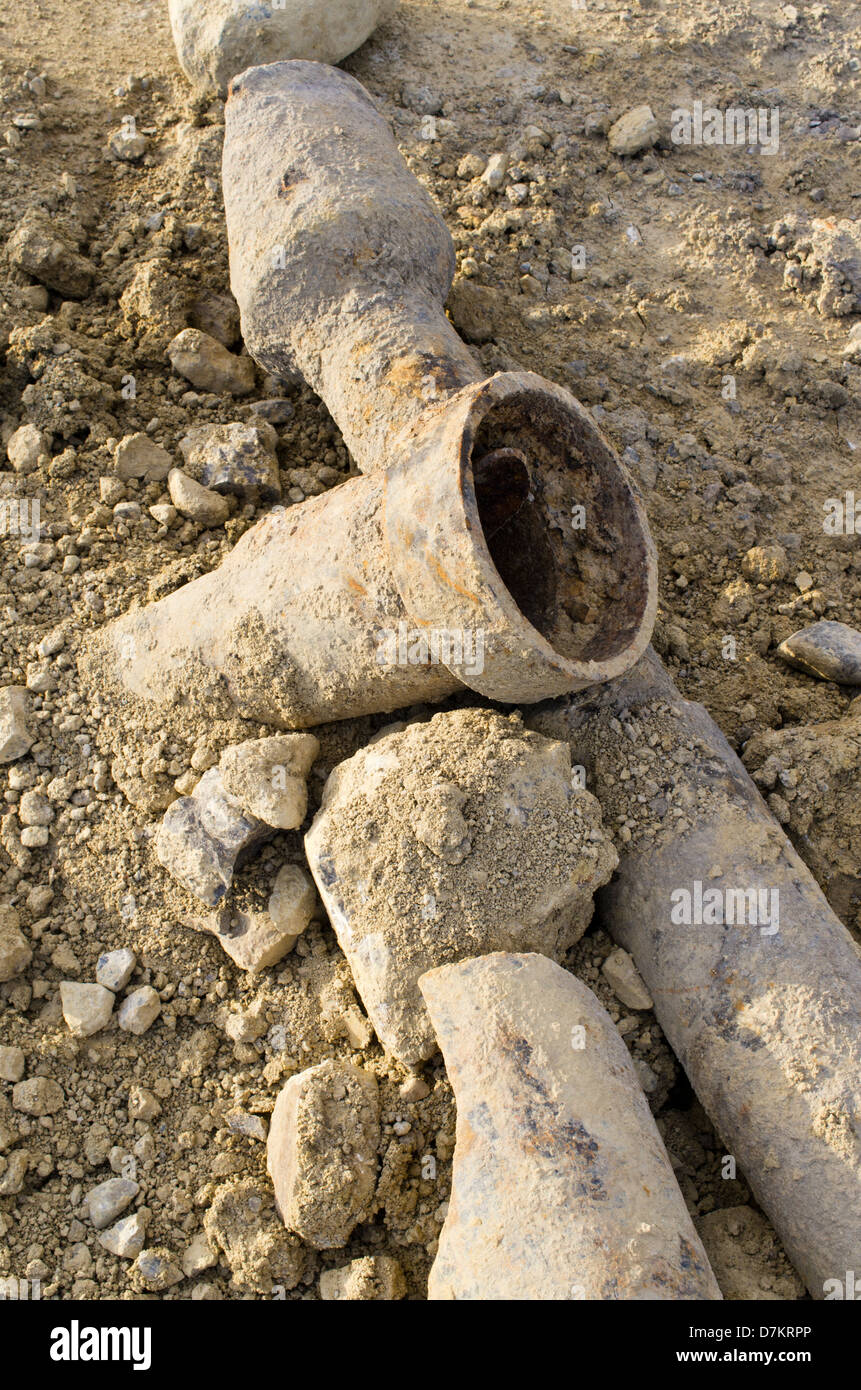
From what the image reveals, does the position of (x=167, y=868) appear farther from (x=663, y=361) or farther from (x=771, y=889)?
(x=663, y=361)

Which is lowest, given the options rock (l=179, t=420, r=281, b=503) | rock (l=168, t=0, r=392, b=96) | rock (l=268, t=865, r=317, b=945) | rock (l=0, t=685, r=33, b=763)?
rock (l=268, t=865, r=317, b=945)

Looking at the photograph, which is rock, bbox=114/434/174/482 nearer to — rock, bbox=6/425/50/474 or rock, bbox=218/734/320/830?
rock, bbox=6/425/50/474

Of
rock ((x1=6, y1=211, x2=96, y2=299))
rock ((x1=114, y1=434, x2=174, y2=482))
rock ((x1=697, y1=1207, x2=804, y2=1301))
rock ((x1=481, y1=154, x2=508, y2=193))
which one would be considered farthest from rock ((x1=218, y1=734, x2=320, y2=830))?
rock ((x1=481, y1=154, x2=508, y2=193))

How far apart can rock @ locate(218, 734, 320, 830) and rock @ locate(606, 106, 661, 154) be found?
144 inches

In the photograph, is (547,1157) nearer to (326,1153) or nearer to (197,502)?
(326,1153)

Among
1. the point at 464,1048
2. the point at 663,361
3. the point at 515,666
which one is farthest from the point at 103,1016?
the point at 663,361

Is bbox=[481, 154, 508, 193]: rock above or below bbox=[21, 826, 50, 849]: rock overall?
above

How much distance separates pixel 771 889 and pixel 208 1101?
170 centimetres

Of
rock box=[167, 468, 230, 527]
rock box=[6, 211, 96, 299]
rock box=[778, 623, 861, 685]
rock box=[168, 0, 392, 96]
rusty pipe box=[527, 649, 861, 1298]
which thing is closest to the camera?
rusty pipe box=[527, 649, 861, 1298]

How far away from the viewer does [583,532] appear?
3.07 meters

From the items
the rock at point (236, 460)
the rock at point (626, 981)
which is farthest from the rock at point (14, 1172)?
the rock at point (236, 460)

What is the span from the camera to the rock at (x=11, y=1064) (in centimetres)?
281

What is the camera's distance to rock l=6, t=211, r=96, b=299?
4129 millimetres

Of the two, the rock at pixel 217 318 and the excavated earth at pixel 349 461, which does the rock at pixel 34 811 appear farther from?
the rock at pixel 217 318
